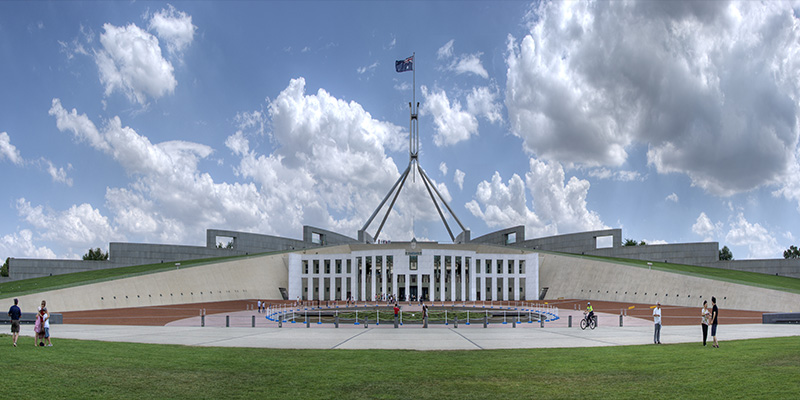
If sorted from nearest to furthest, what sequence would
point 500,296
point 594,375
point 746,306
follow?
point 594,375, point 746,306, point 500,296

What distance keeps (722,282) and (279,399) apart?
164 ft

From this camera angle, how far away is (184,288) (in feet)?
193

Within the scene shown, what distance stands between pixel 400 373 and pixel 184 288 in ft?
169

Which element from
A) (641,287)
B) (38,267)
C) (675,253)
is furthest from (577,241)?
(38,267)

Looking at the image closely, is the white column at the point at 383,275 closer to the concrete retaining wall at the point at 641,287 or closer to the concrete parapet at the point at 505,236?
the concrete retaining wall at the point at 641,287

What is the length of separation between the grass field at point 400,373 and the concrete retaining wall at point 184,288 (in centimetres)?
3259

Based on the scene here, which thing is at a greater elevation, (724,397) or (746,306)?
(724,397)

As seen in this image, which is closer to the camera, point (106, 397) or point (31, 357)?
point (106, 397)

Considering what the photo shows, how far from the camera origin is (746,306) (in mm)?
45688

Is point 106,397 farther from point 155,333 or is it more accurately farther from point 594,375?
point 155,333

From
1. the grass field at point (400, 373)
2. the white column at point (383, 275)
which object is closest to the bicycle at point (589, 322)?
the grass field at point (400, 373)

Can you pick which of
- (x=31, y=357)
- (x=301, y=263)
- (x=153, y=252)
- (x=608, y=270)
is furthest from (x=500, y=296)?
(x=31, y=357)

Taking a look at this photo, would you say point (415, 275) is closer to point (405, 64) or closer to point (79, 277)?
point (405, 64)

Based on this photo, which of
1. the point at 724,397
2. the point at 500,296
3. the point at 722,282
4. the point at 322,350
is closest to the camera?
the point at 724,397
